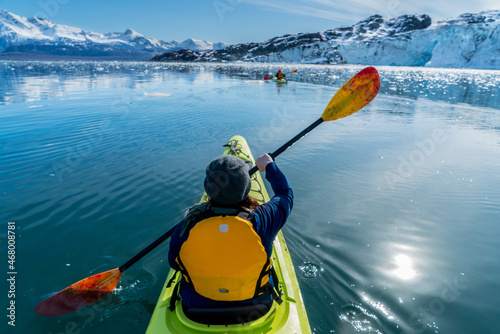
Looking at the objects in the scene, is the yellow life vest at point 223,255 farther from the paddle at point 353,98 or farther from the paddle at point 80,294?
the paddle at point 353,98

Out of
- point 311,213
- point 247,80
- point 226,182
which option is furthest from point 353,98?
point 247,80

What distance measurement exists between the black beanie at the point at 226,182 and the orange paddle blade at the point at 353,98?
3.43 meters

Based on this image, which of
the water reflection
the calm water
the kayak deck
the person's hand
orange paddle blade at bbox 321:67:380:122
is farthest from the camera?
the water reflection

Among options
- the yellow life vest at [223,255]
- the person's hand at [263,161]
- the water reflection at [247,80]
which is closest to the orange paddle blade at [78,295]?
the yellow life vest at [223,255]

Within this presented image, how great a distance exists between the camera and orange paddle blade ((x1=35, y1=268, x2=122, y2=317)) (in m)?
3.10

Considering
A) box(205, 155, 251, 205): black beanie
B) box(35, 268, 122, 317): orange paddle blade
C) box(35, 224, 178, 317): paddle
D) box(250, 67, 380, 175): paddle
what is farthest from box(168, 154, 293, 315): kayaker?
box(250, 67, 380, 175): paddle

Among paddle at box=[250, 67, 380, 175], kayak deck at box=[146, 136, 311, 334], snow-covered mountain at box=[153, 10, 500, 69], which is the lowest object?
kayak deck at box=[146, 136, 311, 334]

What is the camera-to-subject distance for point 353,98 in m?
4.85

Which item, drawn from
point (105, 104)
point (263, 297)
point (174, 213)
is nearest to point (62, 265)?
point (174, 213)

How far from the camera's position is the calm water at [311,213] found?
3.23 m

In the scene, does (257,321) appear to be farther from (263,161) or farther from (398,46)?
(398,46)

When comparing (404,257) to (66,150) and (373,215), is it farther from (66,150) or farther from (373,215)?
(66,150)

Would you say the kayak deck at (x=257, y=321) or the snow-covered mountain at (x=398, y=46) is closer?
the kayak deck at (x=257, y=321)

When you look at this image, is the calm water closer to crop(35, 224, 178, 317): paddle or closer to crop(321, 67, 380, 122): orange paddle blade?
crop(35, 224, 178, 317): paddle
